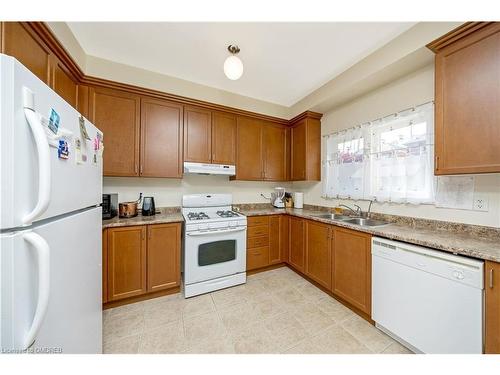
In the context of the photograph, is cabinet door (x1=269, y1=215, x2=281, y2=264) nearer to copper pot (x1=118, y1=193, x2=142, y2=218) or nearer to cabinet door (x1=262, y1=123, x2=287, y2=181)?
cabinet door (x1=262, y1=123, x2=287, y2=181)

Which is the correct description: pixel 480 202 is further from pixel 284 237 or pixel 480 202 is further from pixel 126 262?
pixel 126 262

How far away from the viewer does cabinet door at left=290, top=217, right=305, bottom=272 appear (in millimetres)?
2498

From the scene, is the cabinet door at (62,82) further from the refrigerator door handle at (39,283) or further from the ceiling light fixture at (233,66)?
the refrigerator door handle at (39,283)

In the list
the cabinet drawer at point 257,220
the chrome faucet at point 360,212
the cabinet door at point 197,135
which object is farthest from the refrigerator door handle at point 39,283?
the chrome faucet at point 360,212

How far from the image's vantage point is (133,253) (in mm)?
1912

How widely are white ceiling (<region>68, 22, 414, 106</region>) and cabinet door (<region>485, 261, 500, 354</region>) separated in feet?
6.29

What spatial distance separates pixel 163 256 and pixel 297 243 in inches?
67.7

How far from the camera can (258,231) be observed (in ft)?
8.59

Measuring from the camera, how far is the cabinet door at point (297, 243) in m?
2.50

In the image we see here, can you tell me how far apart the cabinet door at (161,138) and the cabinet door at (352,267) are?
2.07 metres

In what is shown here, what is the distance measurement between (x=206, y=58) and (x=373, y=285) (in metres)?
2.81

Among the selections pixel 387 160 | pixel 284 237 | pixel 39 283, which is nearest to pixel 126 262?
pixel 39 283

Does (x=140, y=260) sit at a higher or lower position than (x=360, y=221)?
lower

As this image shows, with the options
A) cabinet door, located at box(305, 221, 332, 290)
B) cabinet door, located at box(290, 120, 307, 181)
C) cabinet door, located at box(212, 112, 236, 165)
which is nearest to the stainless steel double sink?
cabinet door, located at box(305, 221, 332, 290)
